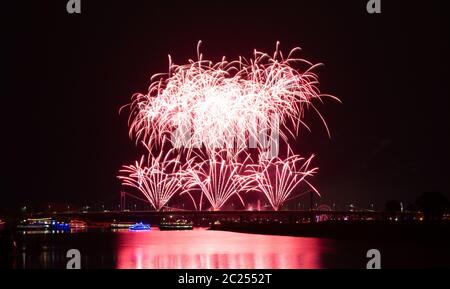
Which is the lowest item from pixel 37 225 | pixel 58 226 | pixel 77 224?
pixel 77 224

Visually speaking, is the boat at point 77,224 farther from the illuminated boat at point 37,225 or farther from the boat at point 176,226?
the boat at point 176,226

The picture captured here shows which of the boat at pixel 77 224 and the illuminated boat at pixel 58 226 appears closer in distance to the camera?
the illuminated boat at pixel 58 226

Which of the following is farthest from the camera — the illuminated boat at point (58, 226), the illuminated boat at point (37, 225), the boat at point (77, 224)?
the boat at point (77, 224)

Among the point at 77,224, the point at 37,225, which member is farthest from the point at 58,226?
the point at 77,224

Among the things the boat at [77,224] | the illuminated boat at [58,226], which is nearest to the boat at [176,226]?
the illuminated boat at [58,226]

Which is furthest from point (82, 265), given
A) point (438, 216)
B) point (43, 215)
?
point (43, 215)

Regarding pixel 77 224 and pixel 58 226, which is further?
pixel 77 224

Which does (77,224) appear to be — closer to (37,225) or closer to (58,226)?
(58,226)

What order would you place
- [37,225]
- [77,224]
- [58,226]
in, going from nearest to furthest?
[37,225] < [58,226] < [77,224]

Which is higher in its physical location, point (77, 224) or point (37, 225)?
point (37, 225)

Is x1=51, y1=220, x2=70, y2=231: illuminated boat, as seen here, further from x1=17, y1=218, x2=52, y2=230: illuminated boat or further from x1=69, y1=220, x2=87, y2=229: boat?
x1=69, y1=220, x2=87, y2=229: boat

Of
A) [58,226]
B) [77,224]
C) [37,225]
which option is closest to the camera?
[37,225]
